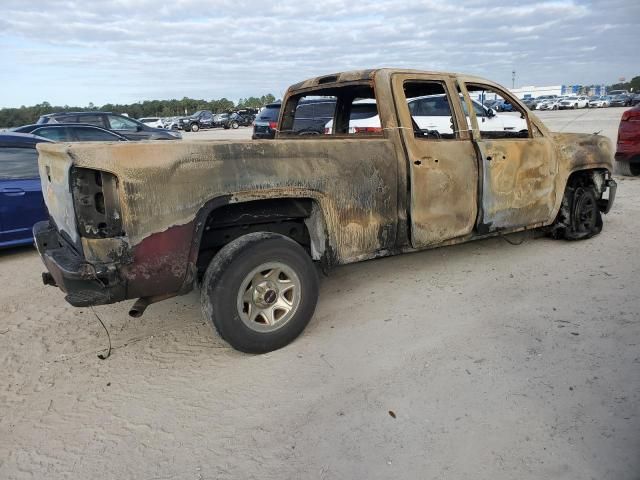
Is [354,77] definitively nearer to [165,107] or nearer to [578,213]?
[578,213]

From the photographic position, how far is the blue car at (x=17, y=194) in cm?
579

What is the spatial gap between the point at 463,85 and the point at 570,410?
121 inches

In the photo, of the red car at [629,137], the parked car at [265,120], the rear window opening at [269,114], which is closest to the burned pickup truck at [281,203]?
the red car at [629,137]

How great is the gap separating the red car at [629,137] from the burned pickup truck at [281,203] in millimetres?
5126

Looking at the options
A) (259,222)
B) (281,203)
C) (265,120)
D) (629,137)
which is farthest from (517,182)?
(265,120)

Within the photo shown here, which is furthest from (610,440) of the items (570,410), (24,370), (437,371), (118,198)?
(24,370)

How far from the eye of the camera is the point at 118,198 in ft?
9.46

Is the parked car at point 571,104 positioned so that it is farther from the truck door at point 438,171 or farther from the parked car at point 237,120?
the truck door at point 438,171

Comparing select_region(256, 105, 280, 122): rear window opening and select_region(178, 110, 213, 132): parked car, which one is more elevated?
select_region(256, 105, 280, 122): rear window opening

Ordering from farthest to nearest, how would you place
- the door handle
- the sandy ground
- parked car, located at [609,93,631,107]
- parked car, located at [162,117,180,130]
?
parked car, located at [609,93,631,107] → parked car, located at [162,117,180,130] → the door handle → the sandy ground

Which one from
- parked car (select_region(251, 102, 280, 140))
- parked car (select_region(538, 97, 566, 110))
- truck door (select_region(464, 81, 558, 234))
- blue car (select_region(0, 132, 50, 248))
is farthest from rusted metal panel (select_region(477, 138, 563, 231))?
parked car (select_region(538, 97, 566, 110))

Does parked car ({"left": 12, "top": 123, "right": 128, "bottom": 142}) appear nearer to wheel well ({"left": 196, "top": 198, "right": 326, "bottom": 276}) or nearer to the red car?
wheel well ({"left": 196, "top": 198, "right": 326, "bottom": 276})

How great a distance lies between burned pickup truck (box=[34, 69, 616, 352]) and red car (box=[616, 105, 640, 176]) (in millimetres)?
5126

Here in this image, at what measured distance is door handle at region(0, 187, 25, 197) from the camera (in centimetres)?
575
